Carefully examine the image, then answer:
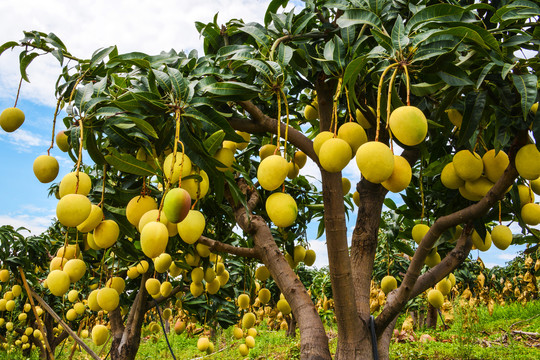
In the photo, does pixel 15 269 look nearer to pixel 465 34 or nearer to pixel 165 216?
pixel 165 216

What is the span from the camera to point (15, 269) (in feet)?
11.3

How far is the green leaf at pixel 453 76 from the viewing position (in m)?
0.85

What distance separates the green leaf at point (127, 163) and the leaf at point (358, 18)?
0.60 m

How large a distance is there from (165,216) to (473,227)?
1210mm

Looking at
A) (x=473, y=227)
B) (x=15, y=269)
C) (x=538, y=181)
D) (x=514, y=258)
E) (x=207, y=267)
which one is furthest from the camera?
(x=514, y=258)

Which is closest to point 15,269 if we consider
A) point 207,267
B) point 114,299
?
point 207,267

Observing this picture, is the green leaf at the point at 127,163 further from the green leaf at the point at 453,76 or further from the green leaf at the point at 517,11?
the green leaf at the point at 517,11

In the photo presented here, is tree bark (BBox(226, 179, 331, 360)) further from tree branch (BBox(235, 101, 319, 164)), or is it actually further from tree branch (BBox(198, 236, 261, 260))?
tree branch (BBox(235, 101, 319, 164))

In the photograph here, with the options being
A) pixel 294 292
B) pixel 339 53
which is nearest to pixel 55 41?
pixel 339 53

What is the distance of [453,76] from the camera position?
0.86 metres

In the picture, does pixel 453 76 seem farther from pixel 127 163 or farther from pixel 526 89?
pixel 127 163

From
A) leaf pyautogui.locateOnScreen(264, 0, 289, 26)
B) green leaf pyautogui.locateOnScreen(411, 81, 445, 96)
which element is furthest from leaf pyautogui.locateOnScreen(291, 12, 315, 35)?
green leaf pyautogui.locateOnScreen(411, 81, 445, 96)

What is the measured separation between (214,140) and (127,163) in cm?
20

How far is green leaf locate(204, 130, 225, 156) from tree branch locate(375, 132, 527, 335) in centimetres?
74
